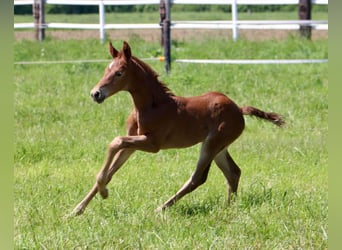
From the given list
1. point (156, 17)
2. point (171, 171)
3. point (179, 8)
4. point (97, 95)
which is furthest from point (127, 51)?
point (179, 8)

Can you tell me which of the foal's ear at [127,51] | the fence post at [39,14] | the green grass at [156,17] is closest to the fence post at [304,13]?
the fence post at [39,14]

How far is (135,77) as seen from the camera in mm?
6418

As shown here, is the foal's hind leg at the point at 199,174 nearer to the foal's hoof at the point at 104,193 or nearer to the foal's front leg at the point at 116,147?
the foal's front leg at the point at 116,147

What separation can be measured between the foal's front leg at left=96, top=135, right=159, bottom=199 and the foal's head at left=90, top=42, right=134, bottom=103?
13.6 inches

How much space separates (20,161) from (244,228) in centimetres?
352

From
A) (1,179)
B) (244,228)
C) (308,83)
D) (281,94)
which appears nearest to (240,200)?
(244,228)

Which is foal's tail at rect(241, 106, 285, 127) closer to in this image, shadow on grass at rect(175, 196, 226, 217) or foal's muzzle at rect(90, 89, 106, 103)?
shadow on grass at rect(175, 196, 226, 217)

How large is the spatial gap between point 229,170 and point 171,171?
1.11 m

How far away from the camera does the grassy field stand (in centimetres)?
536

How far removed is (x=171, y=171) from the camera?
777 centimetres

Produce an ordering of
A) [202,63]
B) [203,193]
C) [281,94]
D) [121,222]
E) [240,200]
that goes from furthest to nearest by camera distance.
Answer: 1. [202,63]
2. [281,94]
3. [203,193]
4. [240,200]
5. [121,222]

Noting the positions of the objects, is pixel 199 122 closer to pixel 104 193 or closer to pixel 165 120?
pixel 165 120

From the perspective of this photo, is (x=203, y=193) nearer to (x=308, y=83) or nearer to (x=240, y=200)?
(x=240, y=200)

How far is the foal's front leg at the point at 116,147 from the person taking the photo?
6.02 meters
